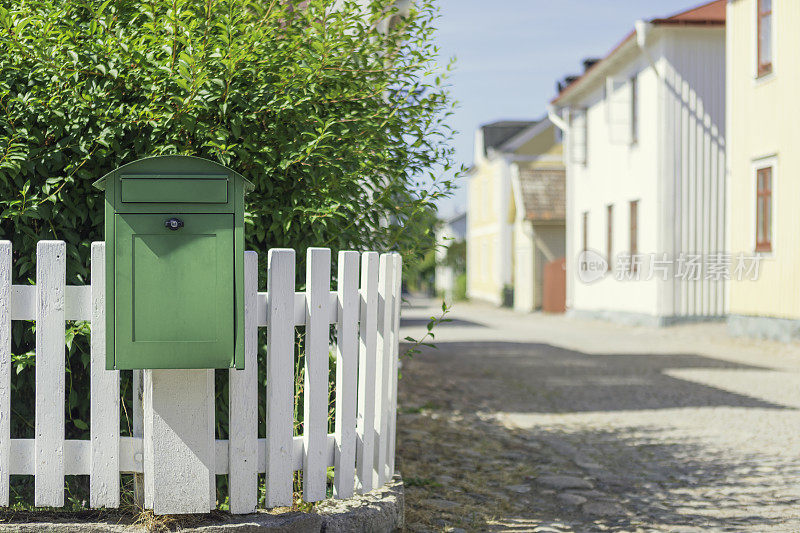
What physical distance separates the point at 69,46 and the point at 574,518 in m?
3.37

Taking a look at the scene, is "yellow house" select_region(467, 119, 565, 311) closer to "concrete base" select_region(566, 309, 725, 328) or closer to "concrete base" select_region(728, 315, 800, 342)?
"concrete base" select_region(566, 309, 725, 328)

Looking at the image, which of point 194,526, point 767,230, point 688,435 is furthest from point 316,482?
point 767,230

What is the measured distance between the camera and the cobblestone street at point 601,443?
15.5 ft

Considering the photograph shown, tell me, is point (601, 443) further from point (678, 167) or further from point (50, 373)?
point (678, 167)

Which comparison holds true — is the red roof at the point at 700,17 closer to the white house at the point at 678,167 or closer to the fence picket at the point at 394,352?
the white house at the point at 678,167

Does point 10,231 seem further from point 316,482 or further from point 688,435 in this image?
point 688,435

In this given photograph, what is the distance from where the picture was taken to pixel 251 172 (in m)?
3.92

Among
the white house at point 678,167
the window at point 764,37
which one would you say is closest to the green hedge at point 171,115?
the window at point 764,37

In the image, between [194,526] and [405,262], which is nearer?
[194,526]

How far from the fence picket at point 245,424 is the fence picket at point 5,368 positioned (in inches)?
32.3

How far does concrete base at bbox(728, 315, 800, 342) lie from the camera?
45.2 feet

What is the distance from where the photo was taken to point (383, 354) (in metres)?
3.97

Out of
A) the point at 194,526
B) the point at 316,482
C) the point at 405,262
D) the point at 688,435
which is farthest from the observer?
the point at 688,435

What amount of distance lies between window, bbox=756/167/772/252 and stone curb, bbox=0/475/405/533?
12376 mm
